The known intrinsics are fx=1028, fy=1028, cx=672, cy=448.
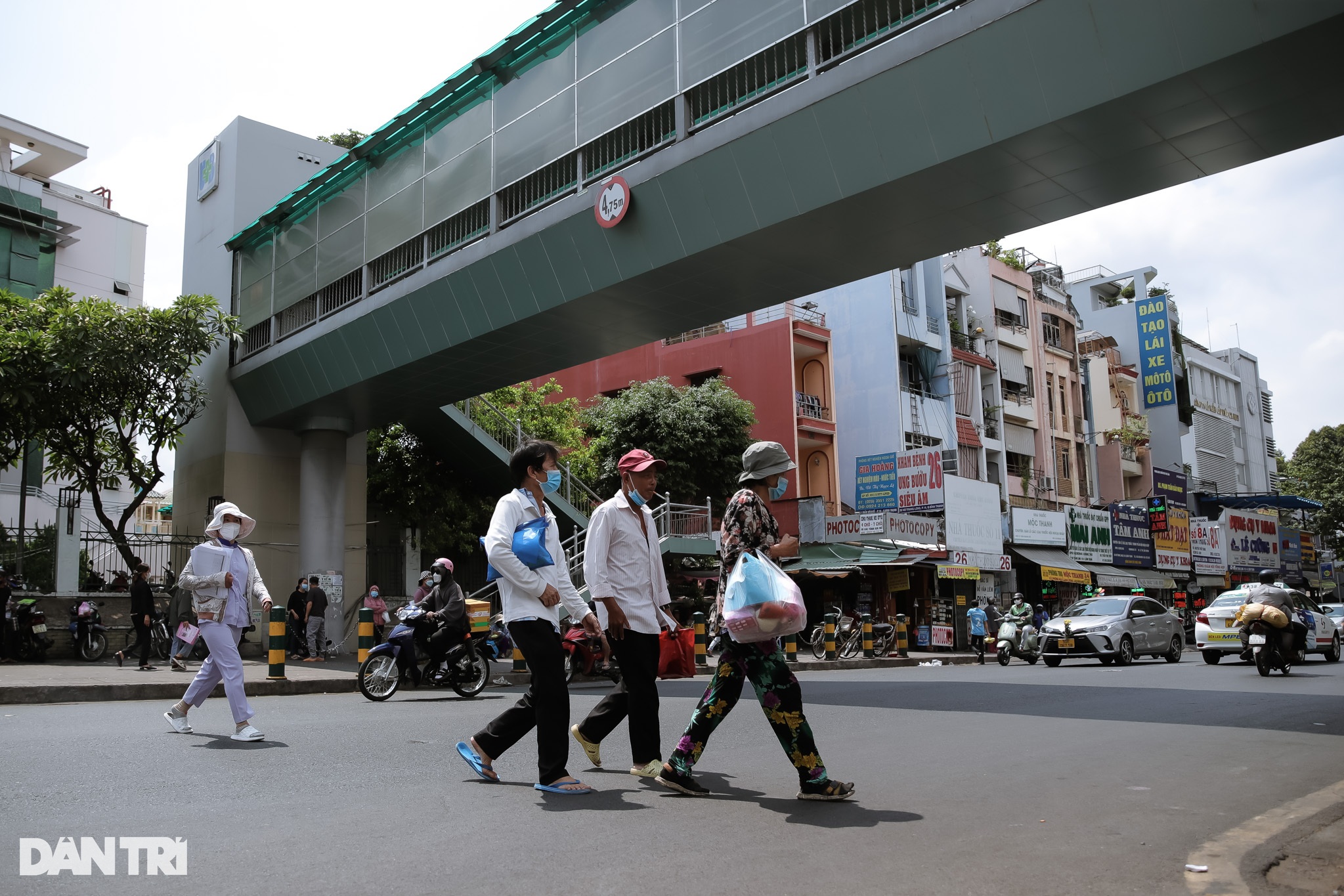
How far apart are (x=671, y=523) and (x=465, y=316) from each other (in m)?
9.64

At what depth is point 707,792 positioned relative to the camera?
5270 millimetres

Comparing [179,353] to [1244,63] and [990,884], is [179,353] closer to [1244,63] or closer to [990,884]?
[1244,63]

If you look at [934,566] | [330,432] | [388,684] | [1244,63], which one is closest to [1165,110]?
[1244,63]

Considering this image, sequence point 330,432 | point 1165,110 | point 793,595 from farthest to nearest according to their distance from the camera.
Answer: point 330,432 < point 1165,110 < point 793,595

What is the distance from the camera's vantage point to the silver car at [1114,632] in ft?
66.2

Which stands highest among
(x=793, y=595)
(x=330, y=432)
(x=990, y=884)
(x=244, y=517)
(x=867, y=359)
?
(x=867, y=359)

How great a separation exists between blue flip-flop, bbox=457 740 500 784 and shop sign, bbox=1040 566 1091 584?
112 ft

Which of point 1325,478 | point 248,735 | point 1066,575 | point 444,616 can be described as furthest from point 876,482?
point 1325,478

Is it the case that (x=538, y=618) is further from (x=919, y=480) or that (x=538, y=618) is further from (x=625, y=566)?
(x=919, y=480)

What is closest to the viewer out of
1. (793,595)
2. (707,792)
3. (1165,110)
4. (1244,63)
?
(793,595)

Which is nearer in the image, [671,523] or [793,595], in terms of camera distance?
[793,595]

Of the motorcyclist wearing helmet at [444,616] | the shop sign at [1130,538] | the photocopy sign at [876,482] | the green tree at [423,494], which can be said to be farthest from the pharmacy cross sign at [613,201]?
the shop sign at [1130,538]

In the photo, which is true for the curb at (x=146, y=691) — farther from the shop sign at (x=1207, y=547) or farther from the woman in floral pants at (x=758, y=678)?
the shop sign at (x=1207, y=547)

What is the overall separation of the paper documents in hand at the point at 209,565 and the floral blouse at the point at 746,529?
180 inches
